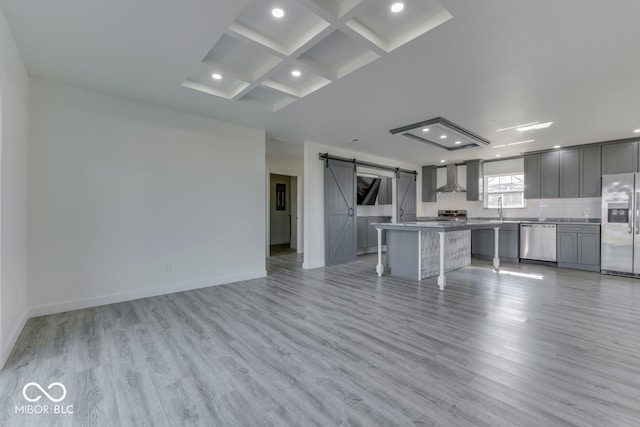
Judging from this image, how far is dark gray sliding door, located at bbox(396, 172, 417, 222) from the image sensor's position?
7766 millimetres

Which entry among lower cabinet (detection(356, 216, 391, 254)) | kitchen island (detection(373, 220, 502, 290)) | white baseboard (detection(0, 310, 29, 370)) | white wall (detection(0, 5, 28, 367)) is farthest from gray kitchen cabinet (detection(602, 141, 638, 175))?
white baseboard (detection(0, 310, 29, 370))

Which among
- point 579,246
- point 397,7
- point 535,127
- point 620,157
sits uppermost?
point 397,7

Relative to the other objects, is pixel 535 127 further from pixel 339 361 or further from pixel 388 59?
pixel 339 361

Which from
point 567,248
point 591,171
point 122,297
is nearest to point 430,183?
point 591,171

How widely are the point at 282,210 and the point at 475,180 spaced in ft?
19.1

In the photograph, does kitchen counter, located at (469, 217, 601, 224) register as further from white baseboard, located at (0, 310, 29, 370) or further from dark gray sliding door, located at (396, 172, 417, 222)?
white baseboard, located at (0, 310, 29, 370)

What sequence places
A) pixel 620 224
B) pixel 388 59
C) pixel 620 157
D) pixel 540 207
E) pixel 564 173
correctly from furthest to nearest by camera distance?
pixel 540 207, pixel 564 173, pixel 620 157, pixel 620 224, pixel 388 59

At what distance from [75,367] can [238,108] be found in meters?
3.32

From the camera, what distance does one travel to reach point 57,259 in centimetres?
307

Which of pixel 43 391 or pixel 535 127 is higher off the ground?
pixel 535 127

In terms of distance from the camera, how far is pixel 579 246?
17.8 feet

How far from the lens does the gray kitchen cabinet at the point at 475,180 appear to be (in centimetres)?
718

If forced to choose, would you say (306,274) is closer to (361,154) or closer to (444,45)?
(361,154)

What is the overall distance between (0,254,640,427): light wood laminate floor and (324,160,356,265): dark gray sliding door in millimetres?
2392
